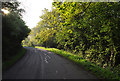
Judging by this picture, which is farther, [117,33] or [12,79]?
[117,33]

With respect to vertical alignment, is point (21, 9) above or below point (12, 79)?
above

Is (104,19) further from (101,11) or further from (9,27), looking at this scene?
(9,27)

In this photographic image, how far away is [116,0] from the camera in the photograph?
9766 millimetres

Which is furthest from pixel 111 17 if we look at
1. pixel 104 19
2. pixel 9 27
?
pixel 9 27

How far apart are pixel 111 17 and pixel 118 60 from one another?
7.01 m

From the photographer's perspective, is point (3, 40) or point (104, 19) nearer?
point (3, 40)

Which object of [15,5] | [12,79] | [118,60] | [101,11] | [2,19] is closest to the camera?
[12,79]

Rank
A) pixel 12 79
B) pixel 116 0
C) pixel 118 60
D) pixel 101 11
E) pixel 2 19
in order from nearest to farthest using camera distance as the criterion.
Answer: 1. pixel 12 79
2. pixel 2 19
3. pixel 116 0
4. pixel 101 11
5. pixel 118 60

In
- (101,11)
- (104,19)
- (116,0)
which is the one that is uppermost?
(116,0)

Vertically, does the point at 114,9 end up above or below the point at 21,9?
below

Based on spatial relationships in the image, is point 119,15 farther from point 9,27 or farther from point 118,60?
point 9,27

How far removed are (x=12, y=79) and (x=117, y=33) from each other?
35.4 ft

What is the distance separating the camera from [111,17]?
33.9 feet

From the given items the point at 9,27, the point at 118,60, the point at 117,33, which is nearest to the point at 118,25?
the point at 117,33
